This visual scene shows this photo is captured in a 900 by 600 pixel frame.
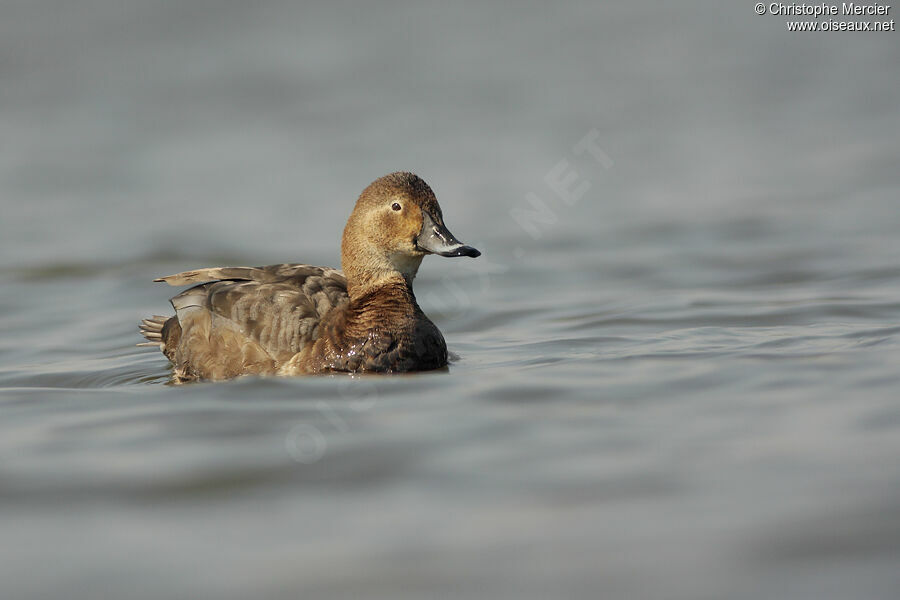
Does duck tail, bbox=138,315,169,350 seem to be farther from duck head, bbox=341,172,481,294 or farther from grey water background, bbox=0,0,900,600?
duck head, bbox=341,172,481,294

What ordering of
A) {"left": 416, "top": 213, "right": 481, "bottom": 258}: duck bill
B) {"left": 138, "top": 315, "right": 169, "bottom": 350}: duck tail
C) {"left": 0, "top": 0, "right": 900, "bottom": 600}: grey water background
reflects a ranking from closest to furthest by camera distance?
{"left": 0, "top": 0, "right": 900, "bottom": 600}: grey water background
{"left": 416, "top": 213, "right": 481, "bottom": 258}: duck bill
{"left": 138, "top": 315, "right": 169, "bottom": 350}: duck tail

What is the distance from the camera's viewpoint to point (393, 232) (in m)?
7.41

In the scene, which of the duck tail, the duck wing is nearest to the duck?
the duck wing

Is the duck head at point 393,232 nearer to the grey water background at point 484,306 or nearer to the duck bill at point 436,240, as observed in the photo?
the duck bill at point 436,240

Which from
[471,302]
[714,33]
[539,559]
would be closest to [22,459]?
[539,559]

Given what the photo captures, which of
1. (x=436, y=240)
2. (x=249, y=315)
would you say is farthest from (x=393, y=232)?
(x=249, y=315)

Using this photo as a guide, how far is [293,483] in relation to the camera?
4.89 m

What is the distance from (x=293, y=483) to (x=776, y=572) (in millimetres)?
2014

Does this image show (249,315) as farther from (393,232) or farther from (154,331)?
(154,331)

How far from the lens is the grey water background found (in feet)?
13.9

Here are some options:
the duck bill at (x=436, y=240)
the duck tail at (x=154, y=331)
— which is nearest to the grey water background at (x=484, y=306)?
the duck tail at (x=154, y=331)

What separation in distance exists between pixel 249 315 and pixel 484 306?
2733 mm

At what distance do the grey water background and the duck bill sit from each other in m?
0.76

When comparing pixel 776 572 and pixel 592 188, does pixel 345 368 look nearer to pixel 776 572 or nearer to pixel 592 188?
pixel 776 572
